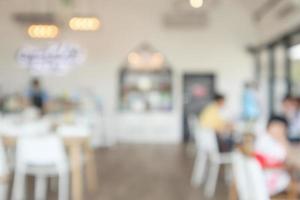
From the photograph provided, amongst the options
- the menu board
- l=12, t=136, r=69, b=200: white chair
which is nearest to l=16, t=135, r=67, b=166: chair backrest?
l=12, t=136, r=69, b=200: white chair

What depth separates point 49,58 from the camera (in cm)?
1056

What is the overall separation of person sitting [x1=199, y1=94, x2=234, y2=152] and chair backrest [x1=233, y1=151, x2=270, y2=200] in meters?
2.03

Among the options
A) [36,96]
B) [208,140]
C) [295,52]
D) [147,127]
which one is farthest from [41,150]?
[147,127]

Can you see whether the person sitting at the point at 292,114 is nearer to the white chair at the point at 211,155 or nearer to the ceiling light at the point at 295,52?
the white chair at the point at 211,155

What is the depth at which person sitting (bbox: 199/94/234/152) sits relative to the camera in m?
5.44

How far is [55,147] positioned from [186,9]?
6.15 meters

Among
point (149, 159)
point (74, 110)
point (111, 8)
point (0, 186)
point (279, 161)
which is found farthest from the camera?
point (111, 8)

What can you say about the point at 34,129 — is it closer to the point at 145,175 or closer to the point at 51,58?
the point at 145,175

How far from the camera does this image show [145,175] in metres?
6.32

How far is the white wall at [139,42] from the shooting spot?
10477 millimetres

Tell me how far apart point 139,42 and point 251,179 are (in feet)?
25.9

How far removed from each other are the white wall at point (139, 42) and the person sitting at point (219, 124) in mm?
4627

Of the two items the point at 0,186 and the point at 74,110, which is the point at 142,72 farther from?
the point at 0,186

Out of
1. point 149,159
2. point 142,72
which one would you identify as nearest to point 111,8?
point 142,72
